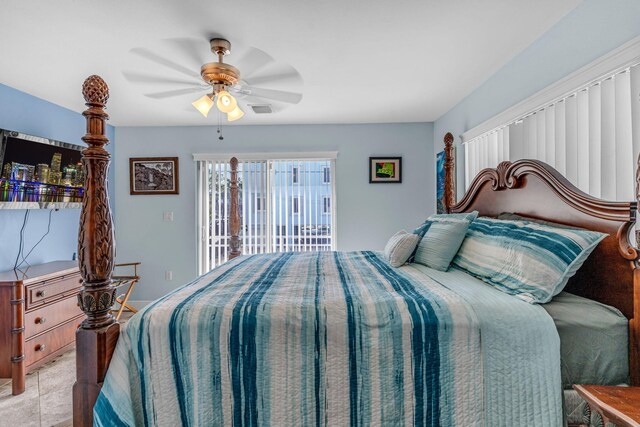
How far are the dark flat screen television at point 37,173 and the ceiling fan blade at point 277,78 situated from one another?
1.54 metres

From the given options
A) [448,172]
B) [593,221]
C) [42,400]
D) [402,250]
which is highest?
[448,172]

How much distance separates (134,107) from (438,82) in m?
3.23

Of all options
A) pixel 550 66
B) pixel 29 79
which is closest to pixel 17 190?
pixel 29 79

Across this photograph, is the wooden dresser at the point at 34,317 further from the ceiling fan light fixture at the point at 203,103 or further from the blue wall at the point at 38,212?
the ceiling fan light fixture at the point at 203,103

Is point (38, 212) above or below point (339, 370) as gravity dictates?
above

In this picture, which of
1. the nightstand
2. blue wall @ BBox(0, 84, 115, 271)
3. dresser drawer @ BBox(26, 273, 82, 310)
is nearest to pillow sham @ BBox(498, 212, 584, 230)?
the nightstand

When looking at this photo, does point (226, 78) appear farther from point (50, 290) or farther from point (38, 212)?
point (38, 212)

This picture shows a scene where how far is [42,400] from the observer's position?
212cm

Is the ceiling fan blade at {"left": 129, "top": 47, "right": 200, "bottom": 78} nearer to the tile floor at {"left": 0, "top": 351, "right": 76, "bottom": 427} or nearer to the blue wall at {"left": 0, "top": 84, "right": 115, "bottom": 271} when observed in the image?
the blue wall at {"left": 0, "top": 84, "right": 115, "bottom": 271}

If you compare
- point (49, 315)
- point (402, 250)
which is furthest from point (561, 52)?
point (49, 315)

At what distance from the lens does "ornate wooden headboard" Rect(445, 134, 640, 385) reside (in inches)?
49.3

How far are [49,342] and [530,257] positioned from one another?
141 inches

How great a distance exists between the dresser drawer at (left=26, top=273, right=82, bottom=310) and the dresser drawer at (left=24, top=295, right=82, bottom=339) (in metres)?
0.05

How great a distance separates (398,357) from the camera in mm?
1132
